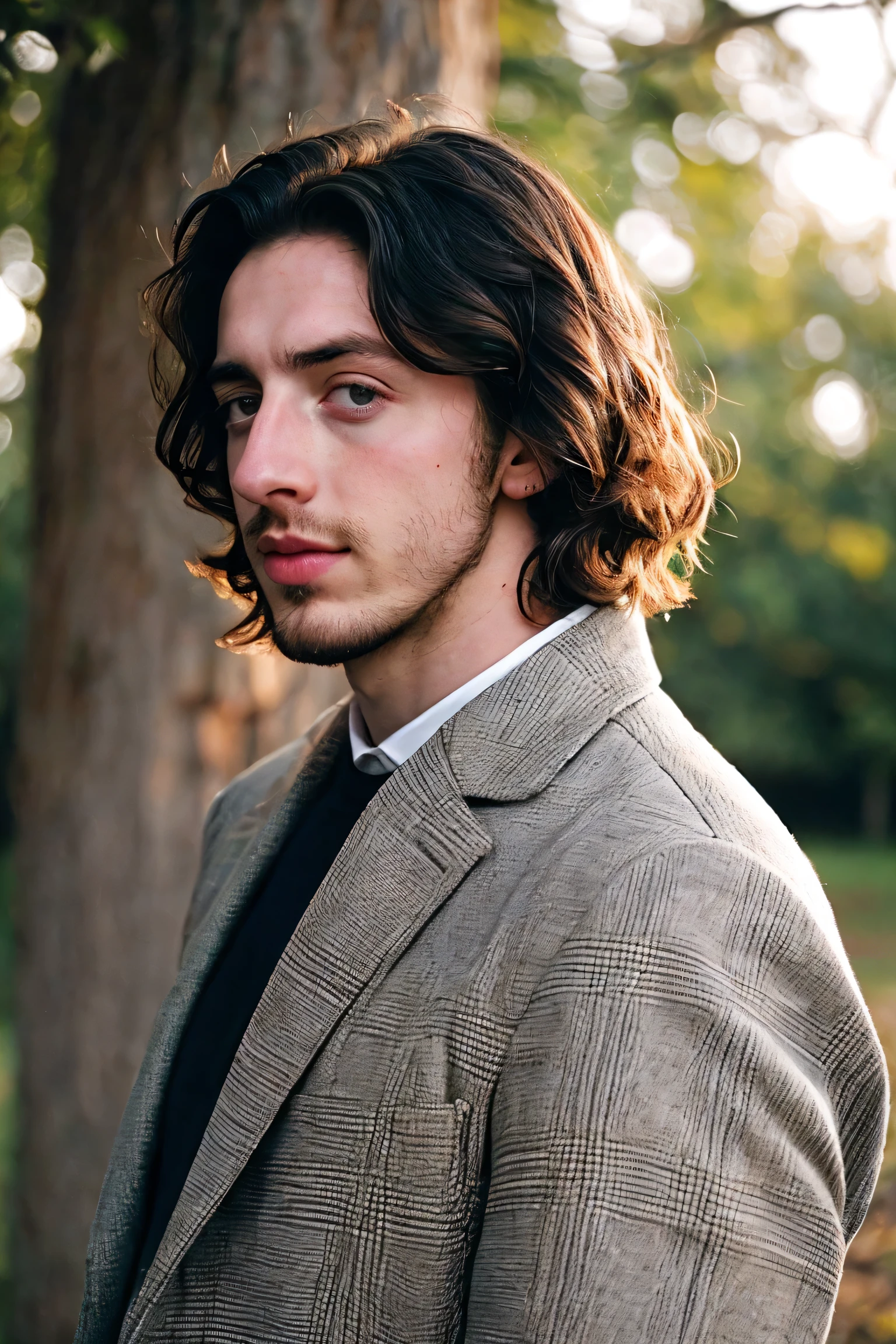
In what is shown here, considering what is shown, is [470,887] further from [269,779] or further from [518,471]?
[269,779]

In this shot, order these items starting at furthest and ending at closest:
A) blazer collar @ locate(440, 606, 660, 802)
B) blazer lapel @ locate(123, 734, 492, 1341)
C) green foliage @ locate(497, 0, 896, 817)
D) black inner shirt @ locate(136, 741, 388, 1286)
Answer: green foliage @ locate(497, 0, 896, 817), black inner shirt @ locate(136, 741, 388, 1286), blazer collar @ locate(440, 606, 660, 802), blazer lapel @ locate(123, 734, 492, 1341)

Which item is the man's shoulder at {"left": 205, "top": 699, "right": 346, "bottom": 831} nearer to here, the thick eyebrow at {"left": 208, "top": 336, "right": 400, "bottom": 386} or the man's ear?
the man's ear

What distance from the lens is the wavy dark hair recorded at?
207 cm

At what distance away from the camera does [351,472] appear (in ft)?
6.68

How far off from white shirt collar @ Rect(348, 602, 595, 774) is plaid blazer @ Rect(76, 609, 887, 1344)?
0.05 meters

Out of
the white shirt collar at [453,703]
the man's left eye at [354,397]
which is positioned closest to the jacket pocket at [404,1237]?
the white shirt collar at [453,703]

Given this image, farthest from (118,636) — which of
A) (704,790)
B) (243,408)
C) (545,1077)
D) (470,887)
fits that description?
(545,1077)

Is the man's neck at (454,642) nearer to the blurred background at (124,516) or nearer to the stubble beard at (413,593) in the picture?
the stubble beard at (413,593)

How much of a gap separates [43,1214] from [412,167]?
3.58 metres

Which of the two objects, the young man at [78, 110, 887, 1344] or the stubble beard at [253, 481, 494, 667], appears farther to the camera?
the stubble beard at [253, 481, 494, 667]

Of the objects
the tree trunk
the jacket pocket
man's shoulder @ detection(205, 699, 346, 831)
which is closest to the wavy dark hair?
man's shoulder @ detection(205, 699, 346, 831)

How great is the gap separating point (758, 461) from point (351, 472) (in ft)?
78.3

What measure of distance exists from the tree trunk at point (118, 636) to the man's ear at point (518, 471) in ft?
5.70

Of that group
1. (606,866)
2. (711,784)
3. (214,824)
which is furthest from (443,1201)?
(214,824)
